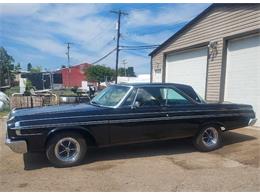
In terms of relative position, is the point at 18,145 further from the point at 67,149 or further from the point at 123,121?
the point at 123,121

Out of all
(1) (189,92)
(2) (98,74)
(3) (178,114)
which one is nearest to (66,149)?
(3) (178,114)

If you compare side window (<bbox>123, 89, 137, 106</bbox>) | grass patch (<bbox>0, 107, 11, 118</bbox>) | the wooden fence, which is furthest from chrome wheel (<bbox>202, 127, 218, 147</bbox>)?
grass patch (<bbox>0, 107, 11, 118</bbox>)

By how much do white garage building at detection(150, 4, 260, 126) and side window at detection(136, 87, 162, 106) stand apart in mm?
4421

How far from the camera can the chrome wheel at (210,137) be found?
23.1 ft

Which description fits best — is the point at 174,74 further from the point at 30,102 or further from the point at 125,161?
the point at 125,161

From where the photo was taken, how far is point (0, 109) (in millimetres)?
14883

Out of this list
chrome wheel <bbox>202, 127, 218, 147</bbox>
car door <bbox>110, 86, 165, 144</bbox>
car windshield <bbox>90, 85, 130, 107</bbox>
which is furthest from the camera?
chrome wheel <bbox>202, 127, 218, 147</bbox>

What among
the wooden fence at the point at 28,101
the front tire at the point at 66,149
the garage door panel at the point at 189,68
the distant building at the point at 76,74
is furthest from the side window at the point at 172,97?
the distant building at the point at 76,74

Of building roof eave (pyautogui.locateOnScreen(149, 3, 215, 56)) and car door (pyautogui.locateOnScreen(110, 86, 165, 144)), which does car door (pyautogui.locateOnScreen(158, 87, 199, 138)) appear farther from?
building roof eave (pyautogui.locateOnScreen(149, 3, 215, 56))

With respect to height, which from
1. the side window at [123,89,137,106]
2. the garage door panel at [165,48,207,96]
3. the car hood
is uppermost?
the garage door panel at [165,48,207,96]

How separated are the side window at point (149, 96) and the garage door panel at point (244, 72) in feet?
14.5

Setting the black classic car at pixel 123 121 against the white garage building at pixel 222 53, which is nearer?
the black classic car at pixel 123 121

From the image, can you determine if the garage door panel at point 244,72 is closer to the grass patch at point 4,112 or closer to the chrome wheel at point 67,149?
the chrome wheel at point 67,149

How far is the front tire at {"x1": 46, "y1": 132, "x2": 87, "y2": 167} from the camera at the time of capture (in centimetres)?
562
